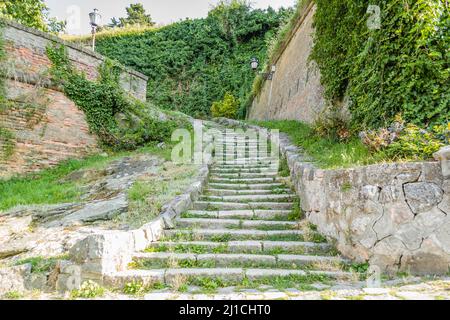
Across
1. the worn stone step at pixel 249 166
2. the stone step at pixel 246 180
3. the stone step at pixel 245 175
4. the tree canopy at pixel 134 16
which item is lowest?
the stone step at pixel 246 180

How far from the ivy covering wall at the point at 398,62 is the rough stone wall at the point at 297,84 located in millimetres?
1967

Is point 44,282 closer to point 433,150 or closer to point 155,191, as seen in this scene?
point 155,191

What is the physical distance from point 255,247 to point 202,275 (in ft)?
3.06

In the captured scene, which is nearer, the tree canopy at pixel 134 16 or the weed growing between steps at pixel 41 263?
the weed growing between steps at pixel 41 263

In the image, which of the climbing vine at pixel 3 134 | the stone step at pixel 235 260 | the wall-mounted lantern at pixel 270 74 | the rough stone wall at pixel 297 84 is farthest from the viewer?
the wall-mounted lantern at pixel 270 74

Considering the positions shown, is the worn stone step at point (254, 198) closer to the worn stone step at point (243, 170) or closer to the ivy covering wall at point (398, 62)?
the worn stone step at point (243, 170)

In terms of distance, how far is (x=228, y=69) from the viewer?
19.9m

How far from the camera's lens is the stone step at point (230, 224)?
4.62 meters

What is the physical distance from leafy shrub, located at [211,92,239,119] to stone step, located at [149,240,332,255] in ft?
48.4

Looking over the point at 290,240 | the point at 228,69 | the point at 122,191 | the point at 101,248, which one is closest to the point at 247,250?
the point at 290,240

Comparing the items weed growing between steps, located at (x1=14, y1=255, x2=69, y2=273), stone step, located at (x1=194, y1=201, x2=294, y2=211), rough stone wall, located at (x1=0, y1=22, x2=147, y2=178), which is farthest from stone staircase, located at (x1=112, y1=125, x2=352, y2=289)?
rough stone wall, located at (x1=0, y1=22, x2=147, y2=178)

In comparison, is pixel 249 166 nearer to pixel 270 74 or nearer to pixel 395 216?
pixel 395 216

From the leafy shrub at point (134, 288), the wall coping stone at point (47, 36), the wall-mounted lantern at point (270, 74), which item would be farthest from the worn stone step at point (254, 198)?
the wall-mounted lantern at point (270, 74)

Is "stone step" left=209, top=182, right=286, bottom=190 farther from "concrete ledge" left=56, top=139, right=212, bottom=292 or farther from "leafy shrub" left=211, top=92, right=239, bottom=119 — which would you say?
"leafy shrub" left=211, top=92, right=239, bottom=119
